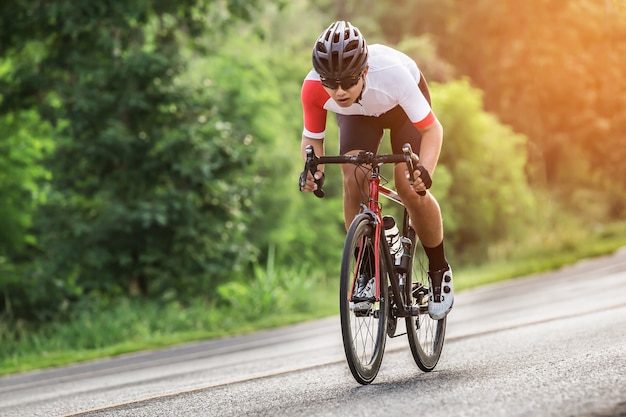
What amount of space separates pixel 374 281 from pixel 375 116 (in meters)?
1.13

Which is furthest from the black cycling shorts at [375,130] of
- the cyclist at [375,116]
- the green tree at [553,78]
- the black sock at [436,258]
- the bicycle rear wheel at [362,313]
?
the green tree at [553,78]

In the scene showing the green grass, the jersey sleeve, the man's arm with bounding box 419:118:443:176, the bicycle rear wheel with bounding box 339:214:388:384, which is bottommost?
the green grass

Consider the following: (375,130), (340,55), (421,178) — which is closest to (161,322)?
(375,130)

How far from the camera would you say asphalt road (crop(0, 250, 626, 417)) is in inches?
198

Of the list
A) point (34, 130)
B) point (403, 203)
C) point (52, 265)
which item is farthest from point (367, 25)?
point (403, 203)

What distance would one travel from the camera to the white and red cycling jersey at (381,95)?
20.1ft

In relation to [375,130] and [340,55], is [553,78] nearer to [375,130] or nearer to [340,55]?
[375,130]

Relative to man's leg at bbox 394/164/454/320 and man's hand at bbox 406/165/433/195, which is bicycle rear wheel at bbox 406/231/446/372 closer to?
man's leg at bbox 394/164/454/320

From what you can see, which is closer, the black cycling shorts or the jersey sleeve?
the jersey sleeve

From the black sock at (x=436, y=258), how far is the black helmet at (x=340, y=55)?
160 centimetres

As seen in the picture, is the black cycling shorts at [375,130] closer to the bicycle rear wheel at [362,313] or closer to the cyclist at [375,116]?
the cyclist at [375,116]

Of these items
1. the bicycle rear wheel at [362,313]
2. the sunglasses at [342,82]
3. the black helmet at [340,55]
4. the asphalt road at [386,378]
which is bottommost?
the asphalt road at [386,378]

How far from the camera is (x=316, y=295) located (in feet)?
67.5

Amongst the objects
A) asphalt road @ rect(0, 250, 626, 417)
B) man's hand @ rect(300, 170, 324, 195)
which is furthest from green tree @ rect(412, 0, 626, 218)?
man's hand @ rect(300, 170, 324, 195)
